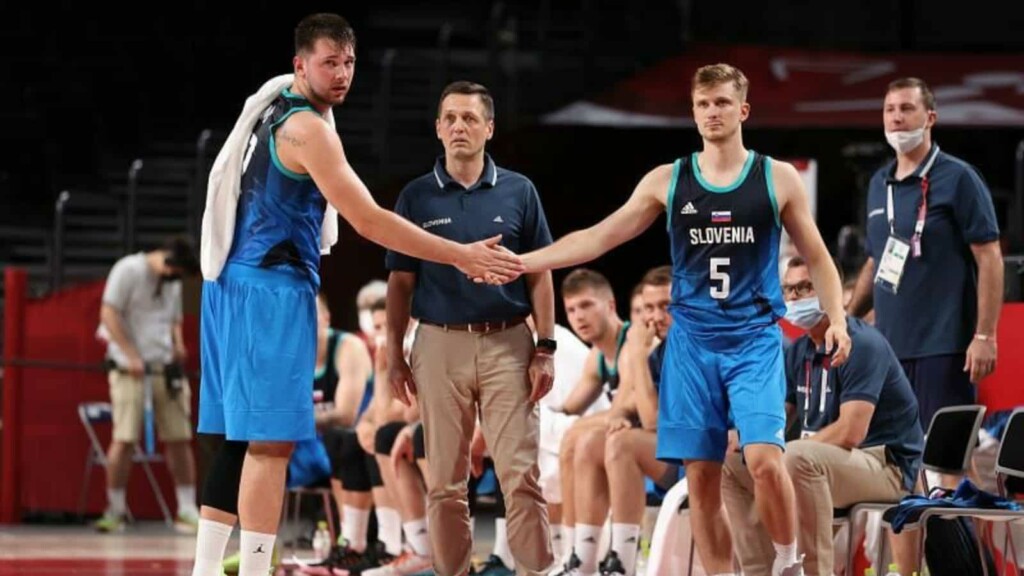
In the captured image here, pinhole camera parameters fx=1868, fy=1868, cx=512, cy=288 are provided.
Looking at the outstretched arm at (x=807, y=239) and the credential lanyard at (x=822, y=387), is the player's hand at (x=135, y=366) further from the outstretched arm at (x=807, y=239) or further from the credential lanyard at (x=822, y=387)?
the outstretched arm at (x=807, y=239)

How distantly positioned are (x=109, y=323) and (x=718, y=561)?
6.97 meters

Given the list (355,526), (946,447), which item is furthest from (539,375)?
(355,526)

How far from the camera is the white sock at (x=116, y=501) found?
12266 mm

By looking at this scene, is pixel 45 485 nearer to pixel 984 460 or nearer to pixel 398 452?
pixel 398 452

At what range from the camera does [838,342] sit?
615 centimetres

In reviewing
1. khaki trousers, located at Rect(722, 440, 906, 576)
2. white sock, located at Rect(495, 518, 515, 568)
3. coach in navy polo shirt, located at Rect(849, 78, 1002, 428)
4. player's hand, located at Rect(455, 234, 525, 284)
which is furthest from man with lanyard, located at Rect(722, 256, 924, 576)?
white sock, located at Rect(495, 518, 515, 568)

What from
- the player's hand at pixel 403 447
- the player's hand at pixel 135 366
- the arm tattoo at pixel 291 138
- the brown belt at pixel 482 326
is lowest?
the player's hand at pixel 403 447

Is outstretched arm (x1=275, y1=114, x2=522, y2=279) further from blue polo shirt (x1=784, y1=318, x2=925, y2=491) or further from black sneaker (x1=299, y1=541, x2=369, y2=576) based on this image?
black sneaker (x1=299, y1=541, x2=369, y2=576)

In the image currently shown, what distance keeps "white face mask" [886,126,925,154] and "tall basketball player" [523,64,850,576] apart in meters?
1.45

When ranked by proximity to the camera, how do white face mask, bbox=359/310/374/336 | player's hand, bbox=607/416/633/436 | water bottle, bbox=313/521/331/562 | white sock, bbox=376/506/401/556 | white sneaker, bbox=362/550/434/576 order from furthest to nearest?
white face mask, bbox=359/310/374/336 < water bottle, bbox=313/521/331/562 < white sock, bbox=376/506/401/556 < white sneaker, bbox=362/550/434/576 < player's hand, bbox=607/416/633/436

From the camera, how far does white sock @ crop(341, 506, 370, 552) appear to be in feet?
30.3

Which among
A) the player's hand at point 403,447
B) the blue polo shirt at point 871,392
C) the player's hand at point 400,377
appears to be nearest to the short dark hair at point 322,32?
the player's hand at point 400,377

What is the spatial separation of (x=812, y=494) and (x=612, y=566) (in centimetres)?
134

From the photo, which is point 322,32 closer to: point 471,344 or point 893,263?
point 471,344
